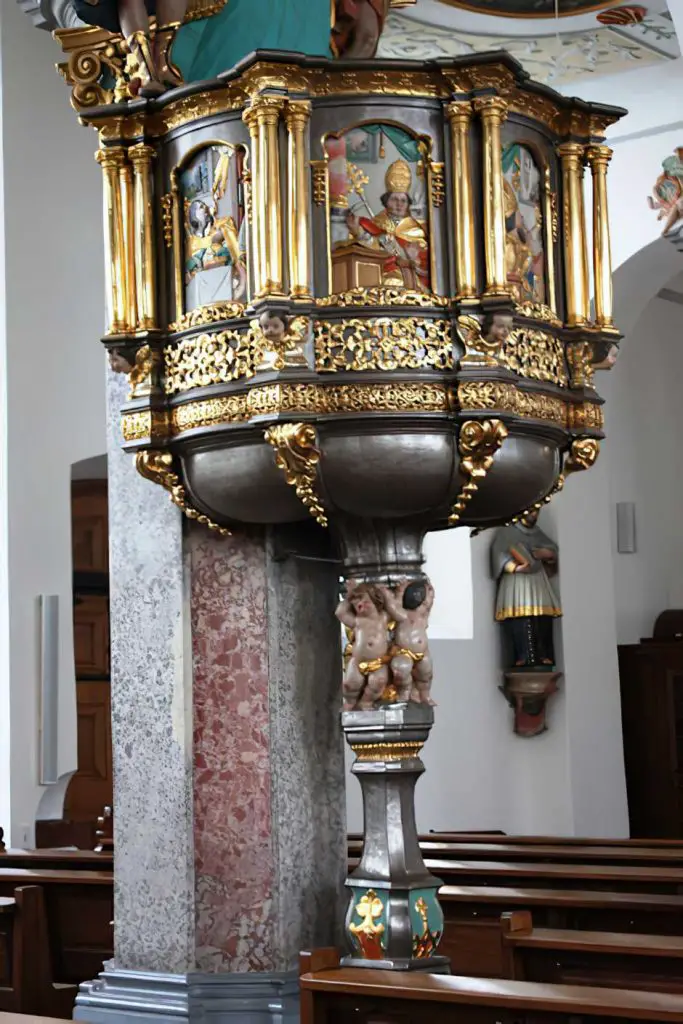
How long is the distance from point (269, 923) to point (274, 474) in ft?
4.21

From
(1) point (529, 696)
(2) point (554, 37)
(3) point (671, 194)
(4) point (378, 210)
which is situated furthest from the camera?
(1) point (529, 696)

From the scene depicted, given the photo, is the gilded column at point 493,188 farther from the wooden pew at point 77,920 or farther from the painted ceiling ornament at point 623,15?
the painted ceiling ornament at point 623,15

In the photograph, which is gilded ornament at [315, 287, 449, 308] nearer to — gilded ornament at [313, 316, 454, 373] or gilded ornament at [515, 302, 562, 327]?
gilded ornament at [313, 316, 454, 373]

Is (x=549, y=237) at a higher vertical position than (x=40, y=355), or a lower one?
lower

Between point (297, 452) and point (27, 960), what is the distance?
2.25 m

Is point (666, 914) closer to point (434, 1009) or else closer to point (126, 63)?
point (434, 1009)

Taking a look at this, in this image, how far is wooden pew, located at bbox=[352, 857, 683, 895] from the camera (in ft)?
17.7

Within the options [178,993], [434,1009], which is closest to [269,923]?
[178,993]

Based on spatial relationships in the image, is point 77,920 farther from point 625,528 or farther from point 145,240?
point 625,528

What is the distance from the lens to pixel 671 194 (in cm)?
1023

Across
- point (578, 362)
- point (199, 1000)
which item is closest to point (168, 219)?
point (578, 362)

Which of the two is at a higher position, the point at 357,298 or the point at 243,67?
the point at 243,67

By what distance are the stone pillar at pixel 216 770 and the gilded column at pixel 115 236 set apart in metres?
0.57

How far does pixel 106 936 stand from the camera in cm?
547
